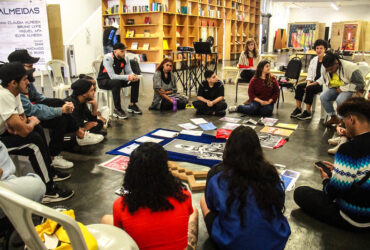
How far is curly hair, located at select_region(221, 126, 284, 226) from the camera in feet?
4.64

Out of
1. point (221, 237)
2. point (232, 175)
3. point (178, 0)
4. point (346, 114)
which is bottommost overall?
point (221, 237)

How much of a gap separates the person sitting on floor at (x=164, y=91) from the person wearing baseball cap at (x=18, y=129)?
9.81ft

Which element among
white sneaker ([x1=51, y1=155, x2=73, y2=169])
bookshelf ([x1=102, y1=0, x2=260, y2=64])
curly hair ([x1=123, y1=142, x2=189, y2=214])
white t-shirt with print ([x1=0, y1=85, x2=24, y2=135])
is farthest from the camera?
bookshelf ([x1=102, y1=0, x2=260, y2=64])

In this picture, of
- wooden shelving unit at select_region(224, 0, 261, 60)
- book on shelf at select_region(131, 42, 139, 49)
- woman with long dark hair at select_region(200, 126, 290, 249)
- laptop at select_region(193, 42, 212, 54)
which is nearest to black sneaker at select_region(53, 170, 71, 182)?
woman with long dark hair at select_region(200, 126, 290, 249)

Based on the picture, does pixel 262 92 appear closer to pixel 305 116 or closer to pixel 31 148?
Result: pixel 305 116

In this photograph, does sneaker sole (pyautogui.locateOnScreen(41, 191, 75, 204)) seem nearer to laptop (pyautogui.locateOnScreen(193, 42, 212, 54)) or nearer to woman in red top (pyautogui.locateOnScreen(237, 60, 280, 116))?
woman in red top (pyautogui.locateOnScreen(237, 60, 280, 116))

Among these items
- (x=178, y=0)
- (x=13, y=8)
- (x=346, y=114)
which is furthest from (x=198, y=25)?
(x=346, y=114)

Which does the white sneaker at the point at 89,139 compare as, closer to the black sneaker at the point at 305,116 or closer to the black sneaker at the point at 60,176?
the black sneaker at the point at 60,176

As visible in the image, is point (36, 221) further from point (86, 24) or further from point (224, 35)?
point (224, 35)

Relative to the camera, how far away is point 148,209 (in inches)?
55.9

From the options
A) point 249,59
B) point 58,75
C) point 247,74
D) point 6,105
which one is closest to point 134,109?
point 58,75

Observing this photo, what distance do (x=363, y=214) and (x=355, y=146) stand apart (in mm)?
478

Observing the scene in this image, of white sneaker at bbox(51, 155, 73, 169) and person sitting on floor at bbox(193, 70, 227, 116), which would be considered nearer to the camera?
white sneaker at bbox(51, 155, 73, 169)

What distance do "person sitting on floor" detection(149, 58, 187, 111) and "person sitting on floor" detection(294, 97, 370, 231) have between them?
3.49 metres
